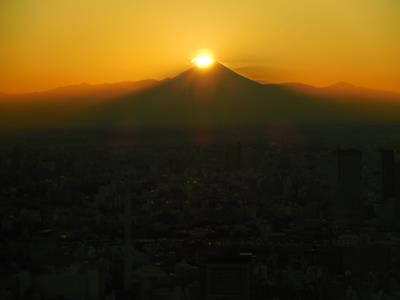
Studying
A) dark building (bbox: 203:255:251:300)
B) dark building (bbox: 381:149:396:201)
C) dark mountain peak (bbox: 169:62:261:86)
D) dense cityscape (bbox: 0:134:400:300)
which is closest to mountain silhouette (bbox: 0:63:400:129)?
dark mountain peak (bbox: 169:62:261:86)

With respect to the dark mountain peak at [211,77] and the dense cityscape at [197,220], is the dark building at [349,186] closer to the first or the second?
the dense cityscape at [197,220]

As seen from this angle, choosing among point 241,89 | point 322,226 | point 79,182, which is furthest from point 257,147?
point 79,182

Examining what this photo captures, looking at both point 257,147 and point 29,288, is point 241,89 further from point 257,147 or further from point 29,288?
point 29,288

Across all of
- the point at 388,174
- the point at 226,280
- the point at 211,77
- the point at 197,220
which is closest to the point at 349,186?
the point at 388,174

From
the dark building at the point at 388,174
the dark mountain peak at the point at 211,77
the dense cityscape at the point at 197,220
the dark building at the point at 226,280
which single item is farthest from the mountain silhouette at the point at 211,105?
the dark building at the point at 226,280

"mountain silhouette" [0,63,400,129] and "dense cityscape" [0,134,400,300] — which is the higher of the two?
"mountain silhouette" [0,63,400,129]

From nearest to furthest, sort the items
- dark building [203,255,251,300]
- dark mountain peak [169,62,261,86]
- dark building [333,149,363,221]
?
dark building [203,255,251,300], dark building [333,149,363,221], dark mountain peak [169,62,261,86]

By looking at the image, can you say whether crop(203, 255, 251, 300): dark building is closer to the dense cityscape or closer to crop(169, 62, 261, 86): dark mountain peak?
the dense cityscape

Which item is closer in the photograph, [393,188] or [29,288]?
[29,288]
